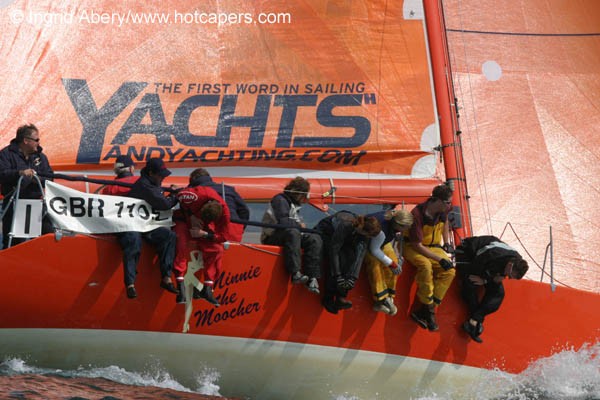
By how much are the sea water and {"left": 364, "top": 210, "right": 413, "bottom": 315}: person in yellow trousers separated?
0.69 m

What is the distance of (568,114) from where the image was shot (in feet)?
32.4

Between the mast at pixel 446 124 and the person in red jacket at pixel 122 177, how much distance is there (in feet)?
8.69

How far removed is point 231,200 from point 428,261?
1427 millimetres

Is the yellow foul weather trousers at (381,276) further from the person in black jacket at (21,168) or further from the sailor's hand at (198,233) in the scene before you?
the person in black jacket at (21,168)

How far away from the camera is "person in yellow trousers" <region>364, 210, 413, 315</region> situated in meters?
7.12

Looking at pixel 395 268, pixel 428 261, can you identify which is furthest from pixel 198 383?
pixel 428 261

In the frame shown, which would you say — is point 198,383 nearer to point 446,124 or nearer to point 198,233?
point 198,233

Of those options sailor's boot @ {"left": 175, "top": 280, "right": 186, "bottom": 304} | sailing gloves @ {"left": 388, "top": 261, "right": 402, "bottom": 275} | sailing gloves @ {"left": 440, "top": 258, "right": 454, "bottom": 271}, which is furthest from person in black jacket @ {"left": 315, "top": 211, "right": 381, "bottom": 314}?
sailor's boot @ {"left": 175, "top": 280, "right": 186, "bottom": 304}

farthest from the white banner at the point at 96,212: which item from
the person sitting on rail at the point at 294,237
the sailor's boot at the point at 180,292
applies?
the person sitting on rail at the point at 294,237

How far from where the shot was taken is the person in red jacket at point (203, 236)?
6.93 m

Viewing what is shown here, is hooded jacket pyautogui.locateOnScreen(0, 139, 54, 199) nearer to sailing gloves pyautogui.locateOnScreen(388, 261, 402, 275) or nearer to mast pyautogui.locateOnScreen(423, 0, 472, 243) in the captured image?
sailing gloves pyautogui.locateOnScreen(388, 261, 402, 275)

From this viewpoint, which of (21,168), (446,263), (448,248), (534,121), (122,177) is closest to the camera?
(21,168)

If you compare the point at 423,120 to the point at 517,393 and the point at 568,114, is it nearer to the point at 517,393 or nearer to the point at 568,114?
the point at 568,114

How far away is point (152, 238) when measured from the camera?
6973 mm
